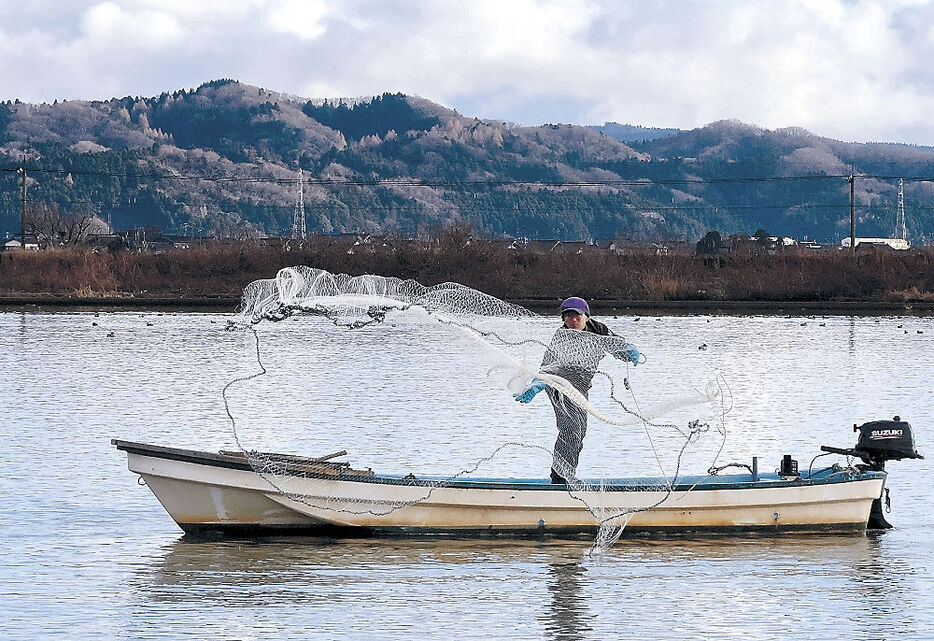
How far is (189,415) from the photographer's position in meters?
27.0

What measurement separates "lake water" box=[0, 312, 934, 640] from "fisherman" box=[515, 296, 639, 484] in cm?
96

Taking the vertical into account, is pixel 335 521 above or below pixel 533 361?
below

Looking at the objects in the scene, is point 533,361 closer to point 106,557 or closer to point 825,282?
point 106,557

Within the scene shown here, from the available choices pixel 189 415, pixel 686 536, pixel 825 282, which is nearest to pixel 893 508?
pixel 686 536

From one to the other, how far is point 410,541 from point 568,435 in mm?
1923

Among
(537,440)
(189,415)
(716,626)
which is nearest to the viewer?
(716,626)

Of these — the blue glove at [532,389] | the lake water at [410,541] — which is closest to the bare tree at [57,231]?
the lake water at [410,541]

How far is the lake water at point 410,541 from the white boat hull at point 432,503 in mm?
209

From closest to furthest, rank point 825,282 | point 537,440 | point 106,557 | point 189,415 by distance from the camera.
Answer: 1. point 106,557
2. point 537,440
3. point 189,415
4. point 825,282

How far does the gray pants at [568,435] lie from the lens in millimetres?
15609

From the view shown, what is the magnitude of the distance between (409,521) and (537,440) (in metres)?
8.77

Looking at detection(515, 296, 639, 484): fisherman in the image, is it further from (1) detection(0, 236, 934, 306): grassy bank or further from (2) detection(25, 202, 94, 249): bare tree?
(2) detection(25, 202, 94, 249): bare tree

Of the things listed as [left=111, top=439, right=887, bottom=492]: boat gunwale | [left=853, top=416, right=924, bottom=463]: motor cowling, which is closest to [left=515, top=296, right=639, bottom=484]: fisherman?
[left=111, top=439, right=887, bottom=492]: boat gunwale

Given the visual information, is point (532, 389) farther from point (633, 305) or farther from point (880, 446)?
point (633, 305)
